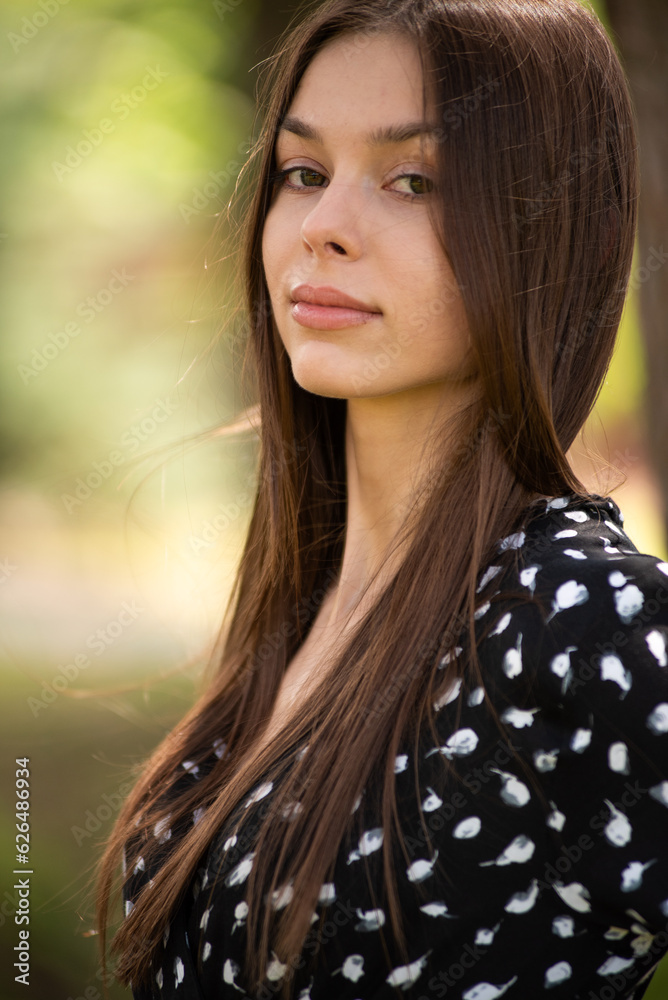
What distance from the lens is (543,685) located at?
89 centimetres

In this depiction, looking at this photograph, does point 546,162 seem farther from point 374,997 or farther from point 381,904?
point 374,997

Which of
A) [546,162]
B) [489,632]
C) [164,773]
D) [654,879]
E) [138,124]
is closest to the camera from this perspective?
[654,879]

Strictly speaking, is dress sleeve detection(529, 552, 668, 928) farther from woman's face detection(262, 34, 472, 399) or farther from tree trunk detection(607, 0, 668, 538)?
tree trunk detection(607, 0, 668, 538)

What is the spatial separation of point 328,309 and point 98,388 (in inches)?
97.2

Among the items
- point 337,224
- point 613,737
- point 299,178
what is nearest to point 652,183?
point 299,178

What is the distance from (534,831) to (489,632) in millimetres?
210

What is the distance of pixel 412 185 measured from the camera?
110 cm

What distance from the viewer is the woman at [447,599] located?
2.92ft

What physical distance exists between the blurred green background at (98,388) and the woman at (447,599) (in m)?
1.62

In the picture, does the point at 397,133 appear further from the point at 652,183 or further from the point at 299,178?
the point at 652,183

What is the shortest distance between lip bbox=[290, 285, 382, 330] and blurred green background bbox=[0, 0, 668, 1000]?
163 cm

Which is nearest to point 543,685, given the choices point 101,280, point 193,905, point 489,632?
point 489,632

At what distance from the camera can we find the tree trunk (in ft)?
6.44

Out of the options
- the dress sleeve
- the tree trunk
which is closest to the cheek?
the dress sleeve
